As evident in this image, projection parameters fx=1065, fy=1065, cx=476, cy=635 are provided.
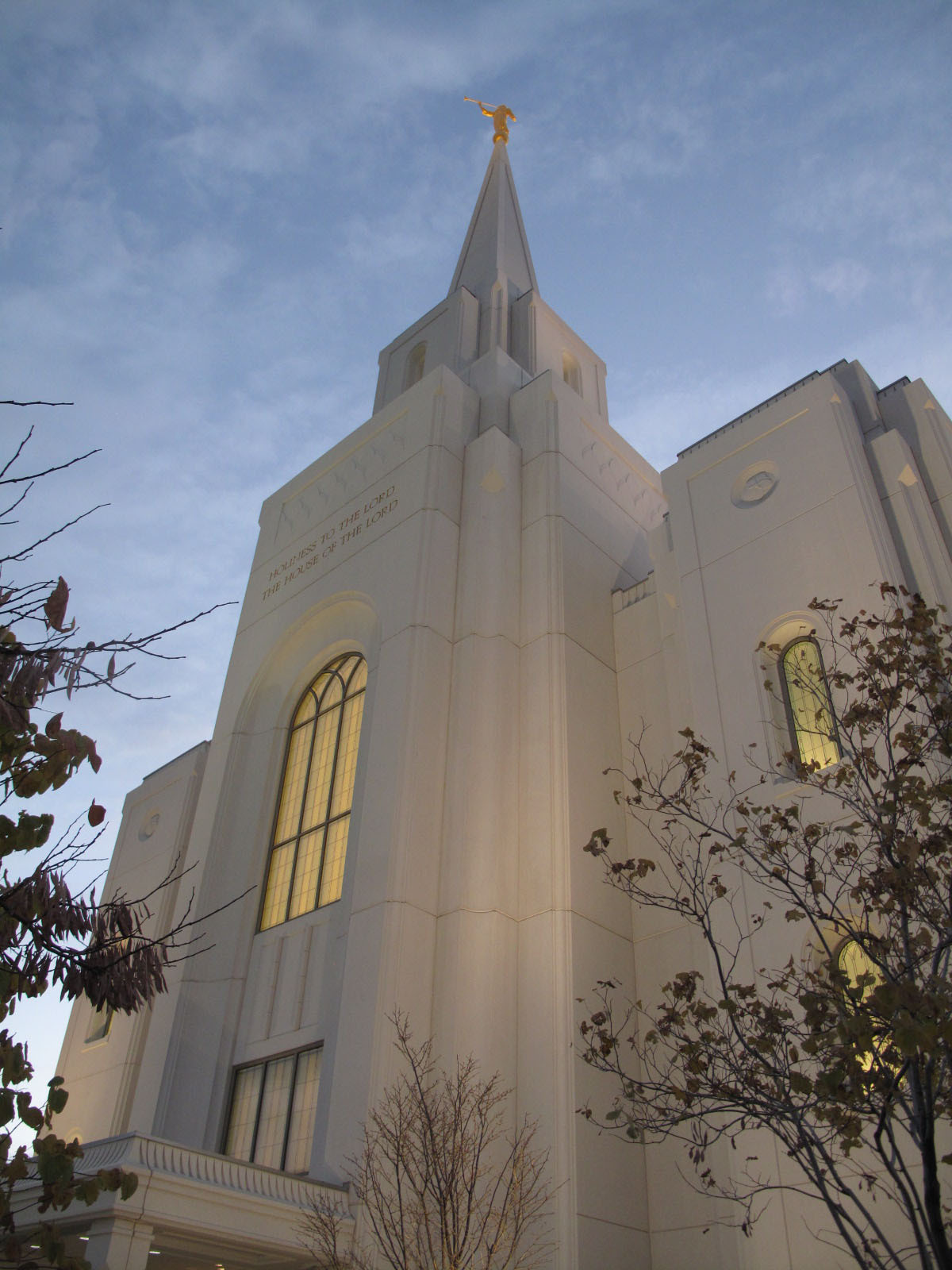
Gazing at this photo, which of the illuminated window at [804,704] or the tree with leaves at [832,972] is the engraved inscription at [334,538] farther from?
the illuminated window at [804,704]

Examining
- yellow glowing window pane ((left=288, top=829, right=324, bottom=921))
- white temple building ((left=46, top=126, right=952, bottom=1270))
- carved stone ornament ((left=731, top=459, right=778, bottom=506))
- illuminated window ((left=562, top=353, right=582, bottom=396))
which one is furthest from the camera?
illuminated window ((left=562, top=353, right=582, bottom=396))

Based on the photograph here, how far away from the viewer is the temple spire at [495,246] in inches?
1217

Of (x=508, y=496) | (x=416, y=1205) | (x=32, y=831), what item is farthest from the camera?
(x=508, y=496)

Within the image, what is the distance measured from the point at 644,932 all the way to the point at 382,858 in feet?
13.8

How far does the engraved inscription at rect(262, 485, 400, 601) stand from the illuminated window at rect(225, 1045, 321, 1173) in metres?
10.1

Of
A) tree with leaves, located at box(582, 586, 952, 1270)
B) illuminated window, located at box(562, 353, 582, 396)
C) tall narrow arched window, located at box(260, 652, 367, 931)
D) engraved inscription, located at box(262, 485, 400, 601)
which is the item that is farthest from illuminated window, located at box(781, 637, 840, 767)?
illuminated window, located at box(562, 353, 582, 396)

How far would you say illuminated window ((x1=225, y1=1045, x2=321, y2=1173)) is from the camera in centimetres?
1550

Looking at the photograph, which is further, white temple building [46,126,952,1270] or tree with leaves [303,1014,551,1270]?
white temple building [46,126,952,1270]

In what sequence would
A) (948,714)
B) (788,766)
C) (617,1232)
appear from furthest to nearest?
(788,766) < (617,1232) < (948,714)

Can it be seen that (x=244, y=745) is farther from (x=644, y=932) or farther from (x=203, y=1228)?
(x=203, y=1228)

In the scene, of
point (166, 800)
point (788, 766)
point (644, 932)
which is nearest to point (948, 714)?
point (788, 766)

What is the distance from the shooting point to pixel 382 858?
52.6ft

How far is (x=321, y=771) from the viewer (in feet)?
66.2

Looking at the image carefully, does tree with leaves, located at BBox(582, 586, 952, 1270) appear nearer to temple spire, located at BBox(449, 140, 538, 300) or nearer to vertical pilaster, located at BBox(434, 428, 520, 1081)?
vertical pilaster, located at BBox(434, 428, 520, 1081)
